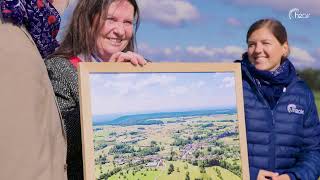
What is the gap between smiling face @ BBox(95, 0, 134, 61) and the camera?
98.3 inches

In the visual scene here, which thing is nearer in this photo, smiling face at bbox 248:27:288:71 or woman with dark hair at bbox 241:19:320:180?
woman with dark hair at bbox 241:19:320:180

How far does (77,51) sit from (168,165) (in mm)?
673

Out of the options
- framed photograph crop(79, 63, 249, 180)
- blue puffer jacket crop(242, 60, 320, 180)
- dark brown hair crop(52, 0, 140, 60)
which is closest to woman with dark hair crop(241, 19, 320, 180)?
blue puffer jacket crop(242, 60, 320, 180)

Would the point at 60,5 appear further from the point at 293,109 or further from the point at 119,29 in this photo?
the point at 293,109

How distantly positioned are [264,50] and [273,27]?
154mm

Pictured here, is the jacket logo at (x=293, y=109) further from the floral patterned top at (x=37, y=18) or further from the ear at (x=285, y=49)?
the floral patterned top at (x=37, y=18)

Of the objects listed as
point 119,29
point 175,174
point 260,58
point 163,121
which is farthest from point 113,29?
point 260,58

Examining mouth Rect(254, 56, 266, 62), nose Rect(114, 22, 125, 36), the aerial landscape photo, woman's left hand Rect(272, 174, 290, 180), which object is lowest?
woman's left hand Rect(272, 174, 290, 180)

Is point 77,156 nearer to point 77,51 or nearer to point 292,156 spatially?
point 77,51

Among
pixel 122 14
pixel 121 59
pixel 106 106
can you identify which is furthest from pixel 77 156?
pixel 122 14

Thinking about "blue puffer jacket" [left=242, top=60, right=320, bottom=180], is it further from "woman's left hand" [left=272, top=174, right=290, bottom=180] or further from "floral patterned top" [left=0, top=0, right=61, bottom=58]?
"floral patterned top" [left=0, top=0, right=61, bottom=58]

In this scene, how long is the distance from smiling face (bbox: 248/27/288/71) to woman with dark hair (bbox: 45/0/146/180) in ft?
2.62

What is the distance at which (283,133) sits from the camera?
2.95 meters

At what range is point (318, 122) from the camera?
10.3 feet
